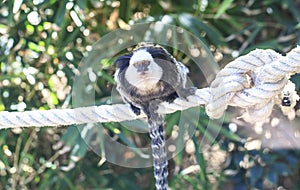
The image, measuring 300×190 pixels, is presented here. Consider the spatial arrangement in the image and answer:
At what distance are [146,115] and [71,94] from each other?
0.51m

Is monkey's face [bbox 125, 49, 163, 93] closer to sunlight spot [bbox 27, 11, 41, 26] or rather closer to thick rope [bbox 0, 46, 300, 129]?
thick rope [bbox 0, 46, 300, 129]

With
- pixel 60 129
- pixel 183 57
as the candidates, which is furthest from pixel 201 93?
pixel 60 129

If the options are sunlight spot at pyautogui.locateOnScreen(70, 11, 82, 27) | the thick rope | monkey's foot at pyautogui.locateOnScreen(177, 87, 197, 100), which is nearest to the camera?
the thick rope

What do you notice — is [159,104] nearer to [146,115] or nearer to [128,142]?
[146,115]

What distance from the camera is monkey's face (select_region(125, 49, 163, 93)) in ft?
2.39

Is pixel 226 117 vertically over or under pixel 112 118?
under

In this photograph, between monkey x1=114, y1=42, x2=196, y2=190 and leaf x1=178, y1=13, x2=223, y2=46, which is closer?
monkey x1=114, y1=42, x2=196, y2=190

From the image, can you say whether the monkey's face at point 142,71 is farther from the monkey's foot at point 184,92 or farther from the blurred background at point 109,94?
the blurred background at point 109,94

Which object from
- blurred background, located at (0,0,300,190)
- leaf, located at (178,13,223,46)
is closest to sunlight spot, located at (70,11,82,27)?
blurred background, located at (0,0,300,190)

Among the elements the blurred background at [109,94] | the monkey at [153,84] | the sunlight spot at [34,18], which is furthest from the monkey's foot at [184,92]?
the sunlight spot at [34,18]

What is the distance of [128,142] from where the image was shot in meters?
1.27

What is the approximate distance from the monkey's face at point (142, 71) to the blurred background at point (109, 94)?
1.67 ft

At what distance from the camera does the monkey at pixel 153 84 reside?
74 centimetres

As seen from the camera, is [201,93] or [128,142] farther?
[128,142]
